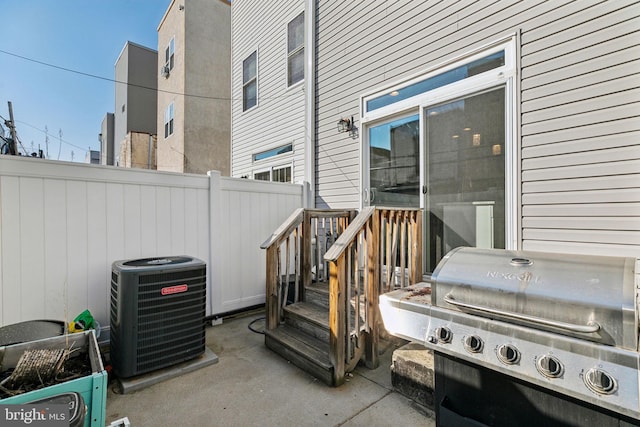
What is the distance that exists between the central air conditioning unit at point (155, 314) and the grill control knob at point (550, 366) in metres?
2.41

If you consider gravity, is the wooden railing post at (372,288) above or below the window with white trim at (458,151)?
below

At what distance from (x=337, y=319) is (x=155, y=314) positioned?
1.45 meters

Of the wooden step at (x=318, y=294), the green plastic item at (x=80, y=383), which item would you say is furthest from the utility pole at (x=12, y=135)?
the wooden step at (x=318, y=294)

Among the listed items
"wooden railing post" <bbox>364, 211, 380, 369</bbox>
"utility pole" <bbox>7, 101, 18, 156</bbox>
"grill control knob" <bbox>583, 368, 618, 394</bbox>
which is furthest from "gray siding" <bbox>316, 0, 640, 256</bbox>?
"utility pole" <bbox>7, 101, 18, 156</bbox>

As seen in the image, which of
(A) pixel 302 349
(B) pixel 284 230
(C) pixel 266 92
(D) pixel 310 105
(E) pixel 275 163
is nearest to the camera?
(A) pixel 302 349

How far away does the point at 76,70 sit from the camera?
9.40 meters

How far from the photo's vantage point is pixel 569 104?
2371 mm

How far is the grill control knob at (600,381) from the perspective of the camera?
1.08 meters

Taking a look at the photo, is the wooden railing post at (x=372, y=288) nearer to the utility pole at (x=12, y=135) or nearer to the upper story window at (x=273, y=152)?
the upper story window at (x=273, y=152)

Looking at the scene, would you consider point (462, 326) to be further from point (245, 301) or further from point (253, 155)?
point (253, 155)

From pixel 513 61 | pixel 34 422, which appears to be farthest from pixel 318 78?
pixel 34 422

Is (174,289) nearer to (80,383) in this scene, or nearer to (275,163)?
(80,383)

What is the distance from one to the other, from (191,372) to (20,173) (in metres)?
2.20

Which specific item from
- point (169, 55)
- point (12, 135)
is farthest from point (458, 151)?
point (169, 55)
